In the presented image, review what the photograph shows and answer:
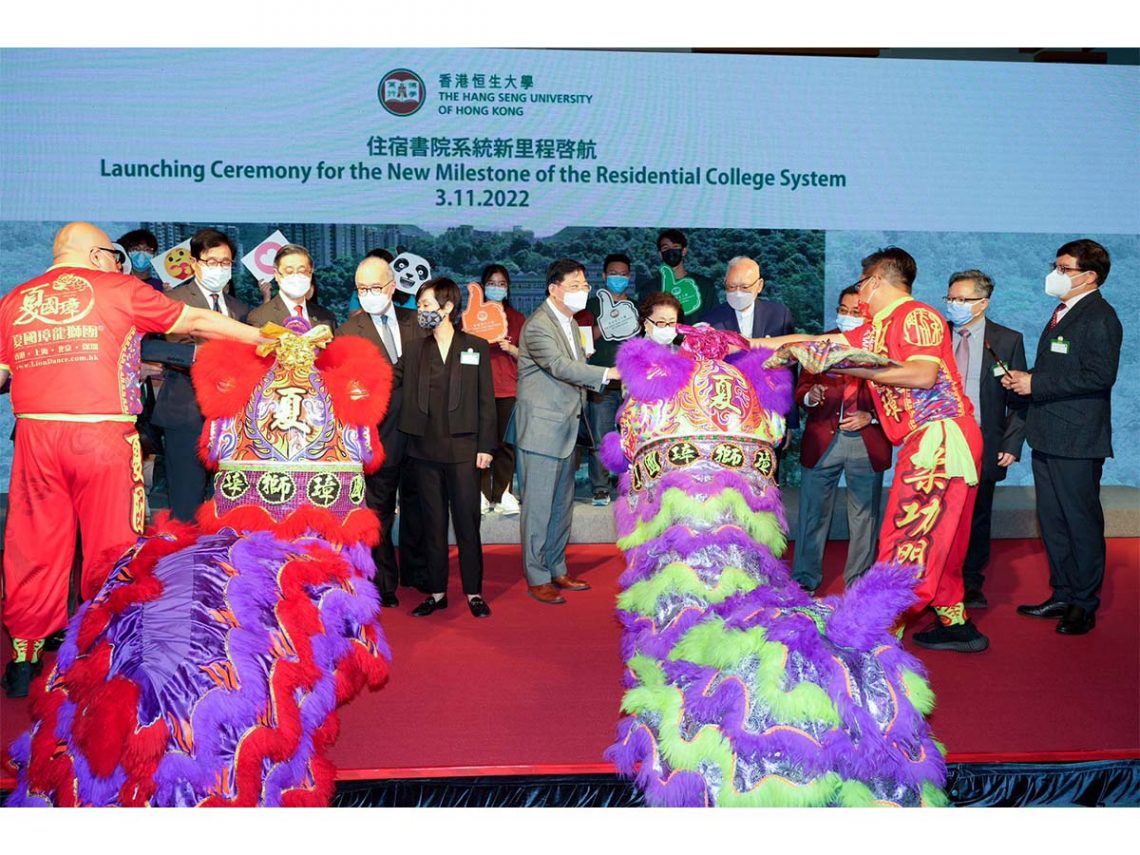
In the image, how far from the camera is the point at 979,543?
16.8 ft

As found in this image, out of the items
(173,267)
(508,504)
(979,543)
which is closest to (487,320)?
(508,504)

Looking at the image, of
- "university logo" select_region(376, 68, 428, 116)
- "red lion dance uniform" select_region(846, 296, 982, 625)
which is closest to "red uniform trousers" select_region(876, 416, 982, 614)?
"red lion dance uniform" select_region(846, 296, 982, 625)

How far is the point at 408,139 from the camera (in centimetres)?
643

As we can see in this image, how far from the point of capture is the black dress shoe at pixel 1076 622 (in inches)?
181

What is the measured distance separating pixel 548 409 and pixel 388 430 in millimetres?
709

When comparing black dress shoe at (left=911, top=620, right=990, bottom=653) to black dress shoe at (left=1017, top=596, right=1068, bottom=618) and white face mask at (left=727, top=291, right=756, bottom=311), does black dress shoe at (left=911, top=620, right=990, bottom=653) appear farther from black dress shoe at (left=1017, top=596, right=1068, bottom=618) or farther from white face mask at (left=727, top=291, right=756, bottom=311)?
white face mask at (left=727, top=291, right=756, bottom=311)

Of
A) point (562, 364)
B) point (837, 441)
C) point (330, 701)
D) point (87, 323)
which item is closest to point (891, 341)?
point (837, 441)

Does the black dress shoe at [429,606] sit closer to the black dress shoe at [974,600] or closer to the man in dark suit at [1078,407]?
the black dress shoe at [974,600]

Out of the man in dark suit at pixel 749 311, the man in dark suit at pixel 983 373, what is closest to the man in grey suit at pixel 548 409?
the man in dark suit at pixel 749 311

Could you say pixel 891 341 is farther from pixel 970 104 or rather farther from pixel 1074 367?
pixel 970 104

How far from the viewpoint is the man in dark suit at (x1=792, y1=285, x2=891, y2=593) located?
4695mm

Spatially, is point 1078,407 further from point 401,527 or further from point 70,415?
point 70,415

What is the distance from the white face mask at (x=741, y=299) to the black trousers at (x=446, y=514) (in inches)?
63.5

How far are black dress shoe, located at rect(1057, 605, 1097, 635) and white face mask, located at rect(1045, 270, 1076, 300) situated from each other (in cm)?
131
